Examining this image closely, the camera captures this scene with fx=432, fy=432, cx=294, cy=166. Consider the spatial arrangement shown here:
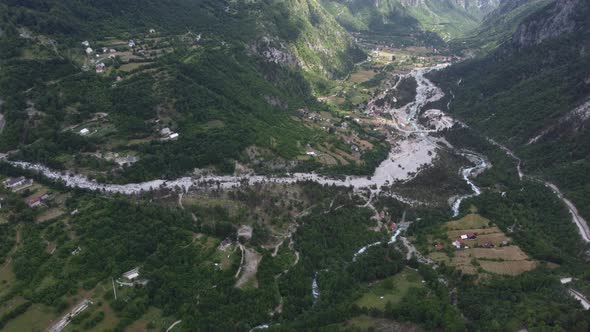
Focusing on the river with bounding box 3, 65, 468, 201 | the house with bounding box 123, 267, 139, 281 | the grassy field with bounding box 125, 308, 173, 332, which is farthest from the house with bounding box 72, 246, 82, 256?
the river with bounding box 3, 65, 468, 201

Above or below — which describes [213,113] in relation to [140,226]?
above

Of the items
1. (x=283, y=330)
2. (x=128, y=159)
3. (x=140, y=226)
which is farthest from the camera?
(x=128, y=159)

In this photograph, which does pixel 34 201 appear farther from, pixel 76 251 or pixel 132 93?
pixel 132 93

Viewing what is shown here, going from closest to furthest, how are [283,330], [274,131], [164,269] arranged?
1. [283,330]
2. [164,269]
3. [274,131]

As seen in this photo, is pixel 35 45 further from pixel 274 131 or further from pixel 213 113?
pixel 274 131

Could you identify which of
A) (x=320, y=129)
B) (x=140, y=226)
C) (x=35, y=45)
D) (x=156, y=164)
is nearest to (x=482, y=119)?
(x=320, y=129)

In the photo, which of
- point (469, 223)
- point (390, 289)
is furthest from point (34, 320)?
point (469, 223)
